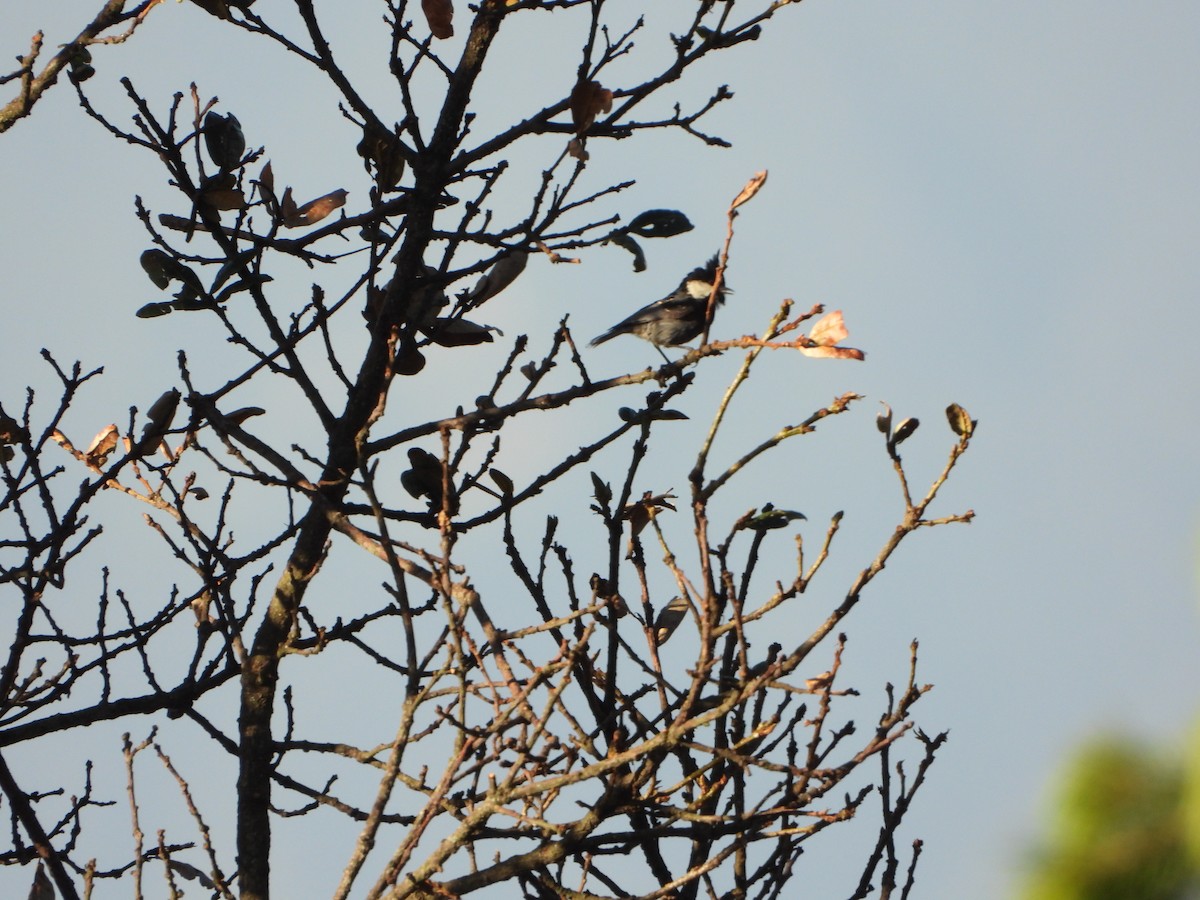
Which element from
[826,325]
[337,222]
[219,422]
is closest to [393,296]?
[337,222]

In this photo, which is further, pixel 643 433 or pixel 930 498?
pixel 643 433

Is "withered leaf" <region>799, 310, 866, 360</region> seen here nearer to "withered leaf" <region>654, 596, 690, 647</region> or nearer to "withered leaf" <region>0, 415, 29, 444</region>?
"withered leaf" <region>654, 596, 690, 647</region>

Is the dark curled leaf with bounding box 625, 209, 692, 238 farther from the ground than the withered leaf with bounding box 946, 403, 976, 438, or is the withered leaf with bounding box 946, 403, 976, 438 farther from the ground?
the dark curled leaf with bounding box 625, 209, 692, 238

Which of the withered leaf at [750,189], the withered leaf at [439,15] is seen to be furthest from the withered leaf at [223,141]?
the withered leaf at [750,189]

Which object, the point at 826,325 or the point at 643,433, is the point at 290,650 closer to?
the point at 643,433

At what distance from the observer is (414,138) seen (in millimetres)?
4301

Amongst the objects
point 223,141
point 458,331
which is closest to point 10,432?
point 223,141

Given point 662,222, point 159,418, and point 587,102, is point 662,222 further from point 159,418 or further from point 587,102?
point 159,418

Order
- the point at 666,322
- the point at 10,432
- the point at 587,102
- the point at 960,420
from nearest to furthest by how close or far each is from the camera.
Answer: the point at 960,420 < the point at 587,102 < the point at 10,432 < the point at 666,322

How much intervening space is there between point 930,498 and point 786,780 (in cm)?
109

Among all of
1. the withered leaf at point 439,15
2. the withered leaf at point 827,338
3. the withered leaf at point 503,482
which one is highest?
the withered leaf at point 439,15

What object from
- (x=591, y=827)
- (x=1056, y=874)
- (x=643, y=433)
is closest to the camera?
(x=1056, y=874)

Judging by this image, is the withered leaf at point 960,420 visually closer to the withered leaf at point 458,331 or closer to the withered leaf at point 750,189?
the withered leaf at point 750,189

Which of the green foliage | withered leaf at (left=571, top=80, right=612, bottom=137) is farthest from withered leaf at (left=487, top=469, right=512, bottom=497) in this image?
the green foliage
